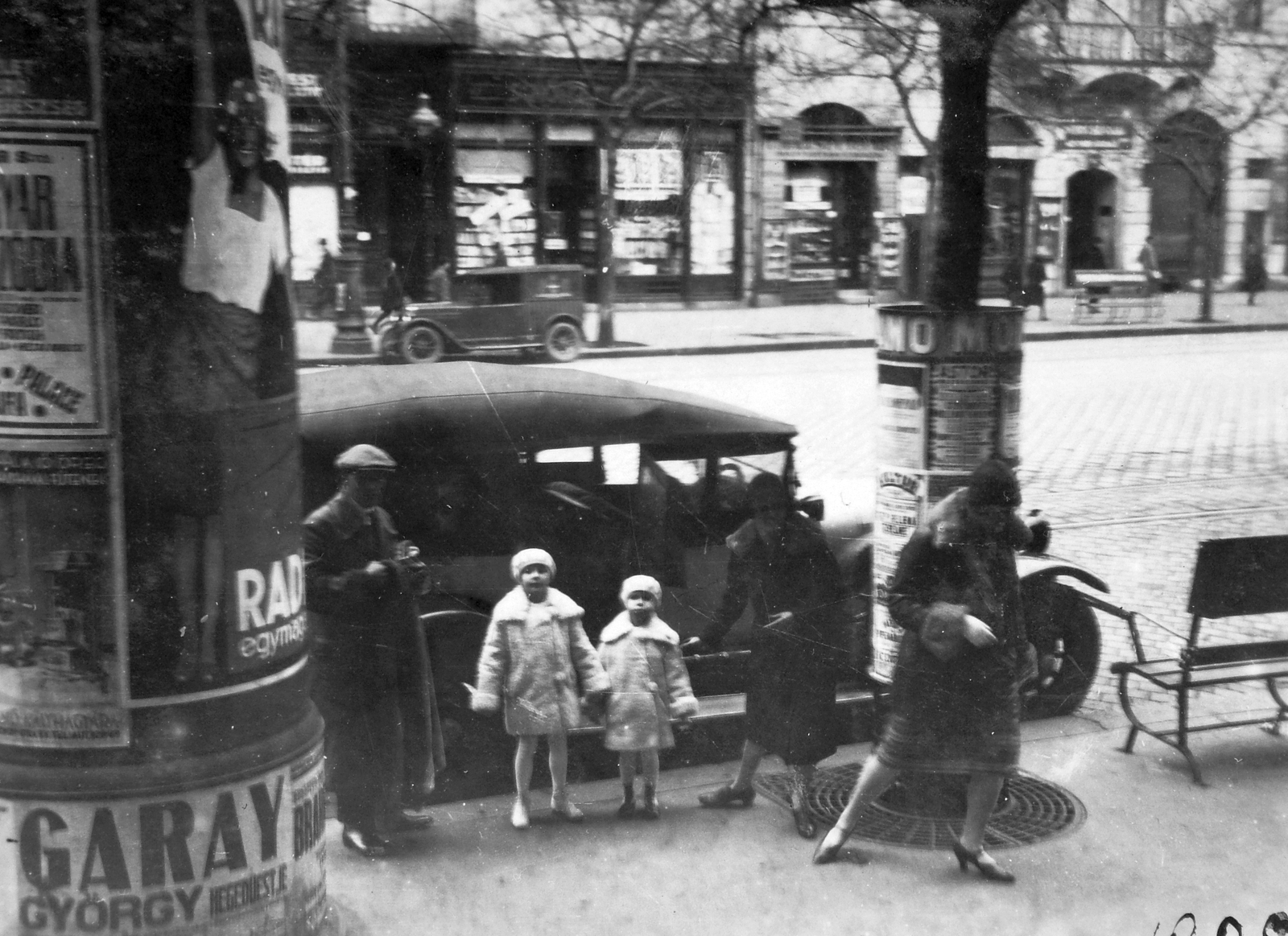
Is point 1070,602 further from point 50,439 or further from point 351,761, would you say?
point 50,439

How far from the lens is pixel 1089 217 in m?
4.86

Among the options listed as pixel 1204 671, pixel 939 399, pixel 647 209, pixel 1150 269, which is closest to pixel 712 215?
pixel 647 209

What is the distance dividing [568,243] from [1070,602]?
2.72 m

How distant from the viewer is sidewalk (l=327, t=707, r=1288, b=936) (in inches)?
163

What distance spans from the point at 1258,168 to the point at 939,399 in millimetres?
1607

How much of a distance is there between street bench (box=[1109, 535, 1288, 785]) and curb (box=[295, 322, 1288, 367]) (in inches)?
32.2

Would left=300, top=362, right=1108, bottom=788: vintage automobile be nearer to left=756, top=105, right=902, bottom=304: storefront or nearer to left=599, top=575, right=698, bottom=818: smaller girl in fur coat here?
left=599, top=575, right=698, bottom=818: smaller girl in fur coat

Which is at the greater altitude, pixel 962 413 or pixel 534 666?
pixel 962 413

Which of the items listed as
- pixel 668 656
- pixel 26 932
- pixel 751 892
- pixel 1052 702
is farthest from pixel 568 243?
pixel 1052 702

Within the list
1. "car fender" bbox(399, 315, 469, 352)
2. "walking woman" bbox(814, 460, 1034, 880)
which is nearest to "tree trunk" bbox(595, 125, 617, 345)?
"car fender" bbox(399, 315, 469, 352)

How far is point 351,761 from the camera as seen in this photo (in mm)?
4352

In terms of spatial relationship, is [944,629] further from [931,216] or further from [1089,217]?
[1089,217]

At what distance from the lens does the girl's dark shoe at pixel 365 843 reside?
435 centimetres

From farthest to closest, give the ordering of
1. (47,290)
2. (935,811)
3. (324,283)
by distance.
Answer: (935,811), (324,283), (47,290)
